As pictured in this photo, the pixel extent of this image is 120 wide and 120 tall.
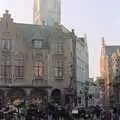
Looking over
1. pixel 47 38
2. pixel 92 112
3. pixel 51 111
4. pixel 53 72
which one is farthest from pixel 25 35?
pixel 51 111

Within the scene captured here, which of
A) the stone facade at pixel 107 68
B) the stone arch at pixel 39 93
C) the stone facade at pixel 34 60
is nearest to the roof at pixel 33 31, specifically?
the stone facade at pixel 34 60

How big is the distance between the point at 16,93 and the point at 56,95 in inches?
203

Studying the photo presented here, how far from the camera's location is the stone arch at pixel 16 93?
50.2 m

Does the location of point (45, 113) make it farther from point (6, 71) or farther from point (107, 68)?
point (107, 68)

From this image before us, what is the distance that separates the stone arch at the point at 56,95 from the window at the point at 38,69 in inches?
107

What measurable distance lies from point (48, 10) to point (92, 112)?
89543 mm

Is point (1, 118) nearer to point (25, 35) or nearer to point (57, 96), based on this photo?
point (57, 96)

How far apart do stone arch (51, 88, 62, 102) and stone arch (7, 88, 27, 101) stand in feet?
11.8

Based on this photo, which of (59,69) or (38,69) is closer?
(38,69)

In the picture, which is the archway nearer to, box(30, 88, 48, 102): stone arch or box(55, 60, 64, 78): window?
box(30, 88, 48, 102): stone arch

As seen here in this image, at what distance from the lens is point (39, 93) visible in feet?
168

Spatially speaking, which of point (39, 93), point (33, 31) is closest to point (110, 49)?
point (33, 31)

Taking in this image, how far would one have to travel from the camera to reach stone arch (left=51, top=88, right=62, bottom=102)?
5127 cm

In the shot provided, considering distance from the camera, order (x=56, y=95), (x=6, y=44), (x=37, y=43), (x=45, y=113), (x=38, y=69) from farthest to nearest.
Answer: (x=37, y=43) → (x=56, y=95) → (x=6, y=44) → (x=38, y=69) → (x=45, y=113)
